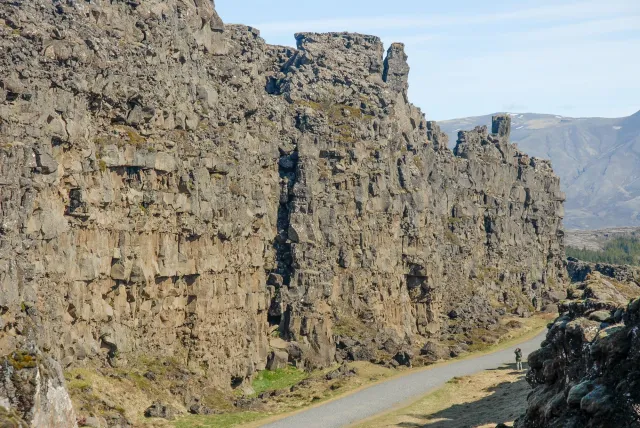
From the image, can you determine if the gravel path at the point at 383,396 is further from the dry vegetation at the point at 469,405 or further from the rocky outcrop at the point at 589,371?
the rocky outcrop at the point at 589,371

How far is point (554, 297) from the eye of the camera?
127 m

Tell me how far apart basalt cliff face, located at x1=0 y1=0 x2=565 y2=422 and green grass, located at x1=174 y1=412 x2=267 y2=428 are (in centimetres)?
571

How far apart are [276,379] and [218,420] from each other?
14950 mm

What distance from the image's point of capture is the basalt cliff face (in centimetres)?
5353

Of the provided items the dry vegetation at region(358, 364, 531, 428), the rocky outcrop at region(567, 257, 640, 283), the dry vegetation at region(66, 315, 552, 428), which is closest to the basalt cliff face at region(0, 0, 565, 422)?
the dry vegetation at region(66, 315, 552, 428)

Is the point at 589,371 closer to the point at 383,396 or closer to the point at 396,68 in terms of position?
the point at 383,396

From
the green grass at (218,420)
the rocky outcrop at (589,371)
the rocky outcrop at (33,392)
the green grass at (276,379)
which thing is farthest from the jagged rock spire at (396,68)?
the rocky outcrop at (33,392)

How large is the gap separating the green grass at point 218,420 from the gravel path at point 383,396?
1.83 meters

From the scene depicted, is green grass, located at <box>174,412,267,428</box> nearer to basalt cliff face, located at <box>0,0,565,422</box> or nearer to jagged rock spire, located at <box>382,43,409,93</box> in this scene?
basalt cliff face, located at <box>0,0,565,422</box>

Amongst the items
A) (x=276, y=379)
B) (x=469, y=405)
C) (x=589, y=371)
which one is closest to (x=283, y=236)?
(x=276, y=379)

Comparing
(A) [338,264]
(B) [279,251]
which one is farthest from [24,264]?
(A) [338,264]

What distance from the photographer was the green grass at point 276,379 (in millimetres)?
71750

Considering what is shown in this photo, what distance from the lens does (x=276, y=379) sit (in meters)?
Result: 73.6

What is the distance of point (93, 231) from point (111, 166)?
14.3ft
